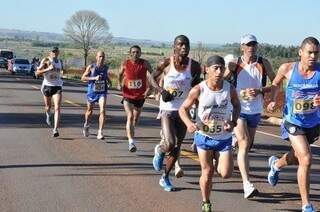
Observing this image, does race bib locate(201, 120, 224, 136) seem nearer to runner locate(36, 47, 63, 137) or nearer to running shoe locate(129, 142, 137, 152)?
running shoe locate(129, 142, 137, 152)

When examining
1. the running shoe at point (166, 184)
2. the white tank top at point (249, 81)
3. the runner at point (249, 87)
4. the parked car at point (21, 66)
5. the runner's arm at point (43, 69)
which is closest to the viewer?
the runner at point (249, 87)

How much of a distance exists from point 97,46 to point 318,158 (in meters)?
95.4

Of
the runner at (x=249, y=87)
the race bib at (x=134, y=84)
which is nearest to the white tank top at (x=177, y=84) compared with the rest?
the runner at (x=249, y=87)

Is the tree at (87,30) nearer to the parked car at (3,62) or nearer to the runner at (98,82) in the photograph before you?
the parked car at (3,62)

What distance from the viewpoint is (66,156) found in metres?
10.9

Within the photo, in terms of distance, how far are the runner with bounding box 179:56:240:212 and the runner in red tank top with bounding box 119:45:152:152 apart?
451 cm

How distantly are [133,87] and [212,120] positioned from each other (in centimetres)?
475

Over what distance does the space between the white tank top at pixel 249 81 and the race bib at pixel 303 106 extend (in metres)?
1.04

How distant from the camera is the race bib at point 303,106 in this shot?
7145 mm

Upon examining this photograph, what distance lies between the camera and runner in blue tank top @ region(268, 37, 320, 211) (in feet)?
23.0

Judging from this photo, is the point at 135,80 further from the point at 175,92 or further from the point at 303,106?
the point at 303,106

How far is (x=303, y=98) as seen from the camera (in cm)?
716

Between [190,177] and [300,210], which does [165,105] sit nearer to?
[190,177]

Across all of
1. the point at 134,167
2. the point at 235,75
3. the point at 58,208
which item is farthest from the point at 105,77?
the point at 58,208
